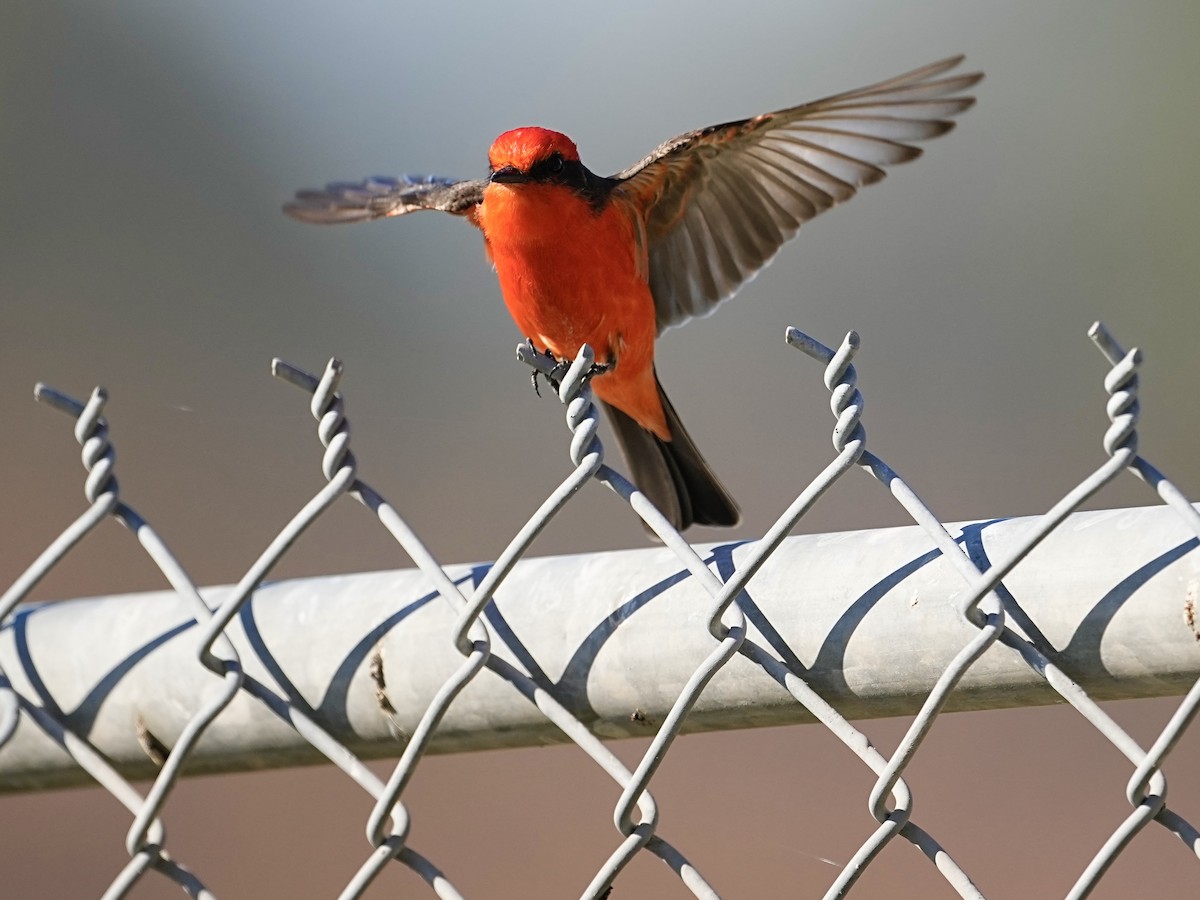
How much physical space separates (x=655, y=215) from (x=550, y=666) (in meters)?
2.63

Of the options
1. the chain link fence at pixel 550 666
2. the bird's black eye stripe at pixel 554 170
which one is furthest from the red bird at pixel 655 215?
the chain link fence at pixel 550 666

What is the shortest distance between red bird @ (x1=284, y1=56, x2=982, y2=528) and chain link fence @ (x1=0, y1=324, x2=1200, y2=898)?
5.84 feet

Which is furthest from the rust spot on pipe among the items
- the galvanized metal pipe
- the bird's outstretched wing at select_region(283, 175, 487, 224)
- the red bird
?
the bird's outstretched wing at select_region(283, 175, 487, 224)

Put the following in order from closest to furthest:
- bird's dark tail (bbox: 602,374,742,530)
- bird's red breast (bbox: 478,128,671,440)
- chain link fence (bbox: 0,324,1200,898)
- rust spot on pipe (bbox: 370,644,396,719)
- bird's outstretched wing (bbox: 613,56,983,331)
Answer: chain link fence (bbox: 0,324,1200,898) < rust spot on pipe (bbox: 370,644,396,719) < bird's outstretched wing (bbox: 613,56,983,331) < bird's red breast (bbox: 478,128,671,440) < bird's dark tail (bbox: 602,374,742,530)

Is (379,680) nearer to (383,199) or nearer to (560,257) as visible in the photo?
(560,257)

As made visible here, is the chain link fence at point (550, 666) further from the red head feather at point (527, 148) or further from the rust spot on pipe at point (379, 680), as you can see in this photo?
the red head feather at point (527, 148)

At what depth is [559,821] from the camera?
591cm

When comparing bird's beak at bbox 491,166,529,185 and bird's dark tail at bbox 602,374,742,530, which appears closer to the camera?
bird's beak at bbox 491,166,529,185

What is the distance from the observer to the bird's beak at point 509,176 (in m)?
3.36

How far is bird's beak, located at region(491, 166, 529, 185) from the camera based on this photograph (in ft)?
11.0

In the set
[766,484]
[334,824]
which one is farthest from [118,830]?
[766,484]

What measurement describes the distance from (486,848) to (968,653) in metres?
4.82

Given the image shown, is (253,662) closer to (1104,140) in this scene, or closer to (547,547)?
(547,547)

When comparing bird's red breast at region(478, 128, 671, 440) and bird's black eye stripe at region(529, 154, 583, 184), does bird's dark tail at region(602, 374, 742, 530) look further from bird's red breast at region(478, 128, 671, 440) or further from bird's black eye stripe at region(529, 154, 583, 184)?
bird's black eye stripe at region(529, 154, 583, 184)
